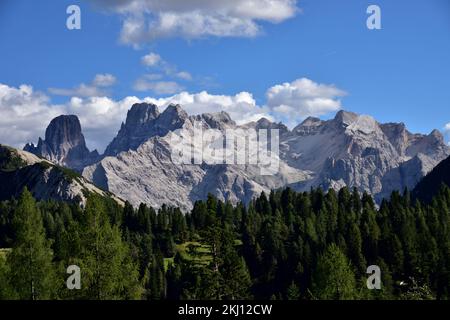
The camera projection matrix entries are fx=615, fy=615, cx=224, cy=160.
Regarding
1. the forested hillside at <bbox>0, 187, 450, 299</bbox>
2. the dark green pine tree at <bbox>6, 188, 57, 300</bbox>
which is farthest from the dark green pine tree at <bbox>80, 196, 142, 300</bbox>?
the dark green pine tree at <bbox>6, 188, 57, 300</bbox>

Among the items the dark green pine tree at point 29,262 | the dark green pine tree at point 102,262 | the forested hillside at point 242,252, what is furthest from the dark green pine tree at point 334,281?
the dark green pine tree at point 29,262

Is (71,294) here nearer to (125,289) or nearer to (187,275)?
(125,289)

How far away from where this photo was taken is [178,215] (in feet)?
648

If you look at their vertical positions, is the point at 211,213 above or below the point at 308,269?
above

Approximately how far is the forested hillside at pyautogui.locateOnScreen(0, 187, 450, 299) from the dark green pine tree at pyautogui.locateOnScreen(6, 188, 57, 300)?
9 cm

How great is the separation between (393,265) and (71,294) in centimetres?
9304

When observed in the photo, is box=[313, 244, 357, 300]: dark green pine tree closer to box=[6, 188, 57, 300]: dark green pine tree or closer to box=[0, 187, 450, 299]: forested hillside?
box=[0, 187, 450, 299]: forested hillside

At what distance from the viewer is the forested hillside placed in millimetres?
55312

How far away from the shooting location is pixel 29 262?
5553cm

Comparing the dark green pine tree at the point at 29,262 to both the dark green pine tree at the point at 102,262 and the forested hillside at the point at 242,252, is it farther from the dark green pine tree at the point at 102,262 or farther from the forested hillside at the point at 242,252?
the dark green pine tree at the point at 102,262

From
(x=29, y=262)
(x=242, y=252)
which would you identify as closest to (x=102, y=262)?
(x=29, y=262)

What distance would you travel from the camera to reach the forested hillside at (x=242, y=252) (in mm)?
55312

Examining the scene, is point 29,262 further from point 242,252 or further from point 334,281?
point 242,252
